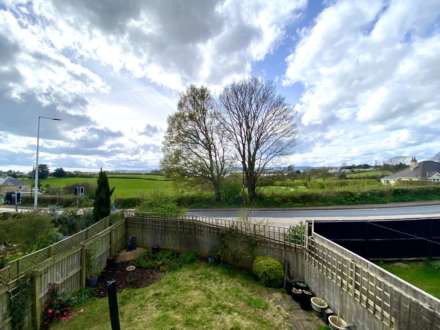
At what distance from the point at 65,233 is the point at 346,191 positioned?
22063 mm

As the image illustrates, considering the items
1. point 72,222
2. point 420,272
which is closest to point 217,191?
point 72,222

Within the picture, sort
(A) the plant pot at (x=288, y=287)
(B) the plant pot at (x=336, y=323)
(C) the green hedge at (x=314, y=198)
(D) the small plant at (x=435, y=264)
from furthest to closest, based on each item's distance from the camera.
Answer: (C) the green hedge at (x=314, y=198) → (D) the small plant at (x=435, y=264) → (A) the plant pot at (x=288, y=287) → (B) the plant pot at (x=336, y=323)

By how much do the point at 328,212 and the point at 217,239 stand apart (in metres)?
10.7

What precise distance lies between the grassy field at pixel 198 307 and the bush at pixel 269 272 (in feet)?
0.85

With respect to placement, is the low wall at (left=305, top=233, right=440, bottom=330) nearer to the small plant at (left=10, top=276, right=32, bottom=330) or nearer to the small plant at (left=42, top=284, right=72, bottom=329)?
the small plant at (left=42, top=284, right=72, bottom=329)

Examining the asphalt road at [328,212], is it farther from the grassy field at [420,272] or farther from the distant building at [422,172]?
the distant building at [422,172]

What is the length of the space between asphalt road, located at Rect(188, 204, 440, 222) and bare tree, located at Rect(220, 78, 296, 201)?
3.59 m

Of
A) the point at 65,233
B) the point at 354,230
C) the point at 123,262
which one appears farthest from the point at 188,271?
the point at 65,233

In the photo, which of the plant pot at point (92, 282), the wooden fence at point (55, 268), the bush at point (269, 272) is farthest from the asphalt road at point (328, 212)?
the plant pot at point (92, 282)

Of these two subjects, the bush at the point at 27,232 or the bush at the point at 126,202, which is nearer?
the bush at the point at 27,232

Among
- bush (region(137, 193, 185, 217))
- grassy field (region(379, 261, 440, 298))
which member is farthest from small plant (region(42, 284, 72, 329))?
grassy field (region(379, 261, 440, 298))

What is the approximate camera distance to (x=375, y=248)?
9828 millimetres

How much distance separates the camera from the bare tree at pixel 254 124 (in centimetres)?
2027

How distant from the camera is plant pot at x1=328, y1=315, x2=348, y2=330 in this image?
18.4 ft
